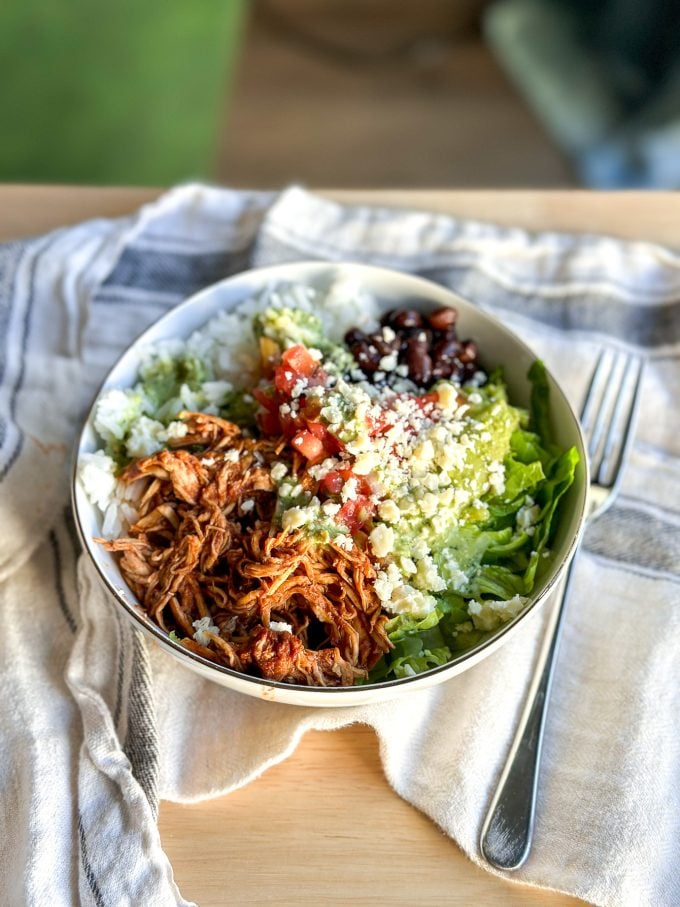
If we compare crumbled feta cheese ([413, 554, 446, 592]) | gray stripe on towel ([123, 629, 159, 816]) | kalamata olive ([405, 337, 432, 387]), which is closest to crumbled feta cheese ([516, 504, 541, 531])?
crumbled feta cheese ([413, 554, 446, 592])

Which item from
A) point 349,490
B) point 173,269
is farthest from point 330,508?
point 173,269

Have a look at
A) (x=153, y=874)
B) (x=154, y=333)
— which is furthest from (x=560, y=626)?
(x=154, y=333)

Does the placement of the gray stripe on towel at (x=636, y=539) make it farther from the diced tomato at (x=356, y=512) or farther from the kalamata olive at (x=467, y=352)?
the diced tomato at (x=356, y=512)

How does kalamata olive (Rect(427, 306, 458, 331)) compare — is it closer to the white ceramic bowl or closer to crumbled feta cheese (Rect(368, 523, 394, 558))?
the white ceramic bowl

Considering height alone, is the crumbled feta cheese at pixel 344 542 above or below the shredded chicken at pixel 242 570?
above

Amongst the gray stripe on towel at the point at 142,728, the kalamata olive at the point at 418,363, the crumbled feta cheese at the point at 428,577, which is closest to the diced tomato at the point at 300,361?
the kalamata olive at the point at 418,363

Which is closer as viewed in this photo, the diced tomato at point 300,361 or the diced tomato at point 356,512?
the diced tomato at point 356,512

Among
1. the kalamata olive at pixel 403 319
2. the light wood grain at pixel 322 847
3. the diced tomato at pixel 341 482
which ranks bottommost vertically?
the light wood grain at pixel 322 847
